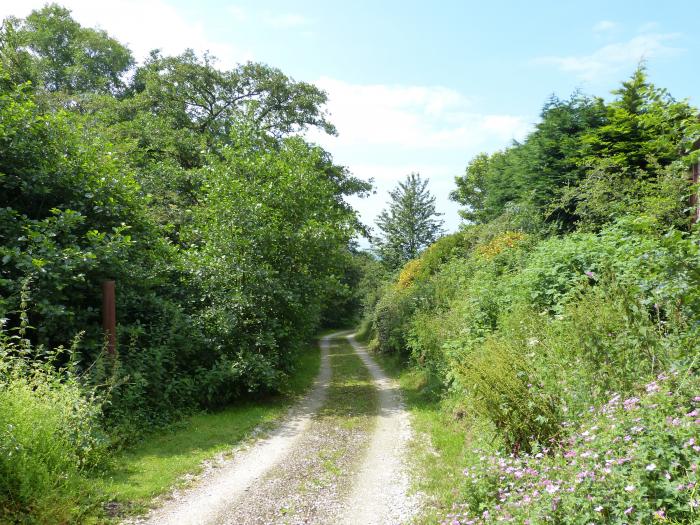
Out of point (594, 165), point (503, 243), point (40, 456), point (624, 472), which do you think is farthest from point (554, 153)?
point (40, 456)

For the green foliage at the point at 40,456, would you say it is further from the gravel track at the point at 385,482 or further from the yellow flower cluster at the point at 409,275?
the yellow flower cluster at the point at 409,275

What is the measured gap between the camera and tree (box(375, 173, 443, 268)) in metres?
42.6

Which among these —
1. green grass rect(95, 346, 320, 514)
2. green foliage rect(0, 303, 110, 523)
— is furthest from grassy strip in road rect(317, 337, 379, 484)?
A: green foliage rect(0, 303, 110, 523)

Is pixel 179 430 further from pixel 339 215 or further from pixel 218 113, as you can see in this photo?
pixel 218 113

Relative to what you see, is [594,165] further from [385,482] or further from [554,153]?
[385,482]

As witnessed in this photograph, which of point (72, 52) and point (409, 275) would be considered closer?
point (409, 275)

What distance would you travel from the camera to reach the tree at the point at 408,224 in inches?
1678

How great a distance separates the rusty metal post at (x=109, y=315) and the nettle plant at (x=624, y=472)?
6.83 meters

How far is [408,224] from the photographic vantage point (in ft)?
144

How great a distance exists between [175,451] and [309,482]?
263 centimetres

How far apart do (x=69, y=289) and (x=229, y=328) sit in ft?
11.3

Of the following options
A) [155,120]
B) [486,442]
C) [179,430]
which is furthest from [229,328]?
[155,120]

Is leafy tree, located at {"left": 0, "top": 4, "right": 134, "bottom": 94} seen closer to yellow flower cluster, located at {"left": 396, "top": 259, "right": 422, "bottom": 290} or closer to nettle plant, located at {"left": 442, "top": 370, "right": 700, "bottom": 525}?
yellow flower cluster, located at {"left": 396, "top": 259, "right": 422, "bottom": 290}

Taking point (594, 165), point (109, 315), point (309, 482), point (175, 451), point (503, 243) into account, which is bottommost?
point (309, 482)
